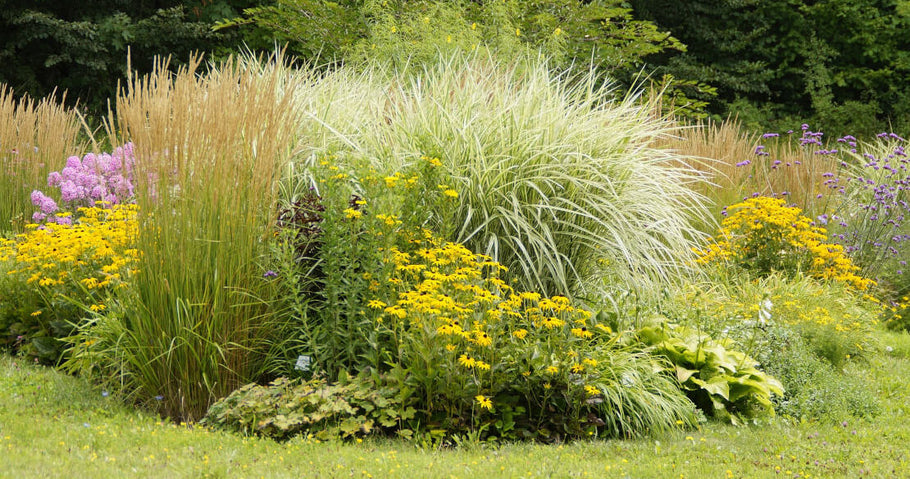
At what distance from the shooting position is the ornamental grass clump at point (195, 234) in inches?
148

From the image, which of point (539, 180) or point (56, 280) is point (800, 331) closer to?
point (539, 180)

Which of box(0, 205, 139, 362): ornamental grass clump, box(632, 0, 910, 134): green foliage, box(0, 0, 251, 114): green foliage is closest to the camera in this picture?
box(0, 205, 139, 362): ornamental grass clump

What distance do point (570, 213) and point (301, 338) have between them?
1.75 metres

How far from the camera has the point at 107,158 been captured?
5.70m

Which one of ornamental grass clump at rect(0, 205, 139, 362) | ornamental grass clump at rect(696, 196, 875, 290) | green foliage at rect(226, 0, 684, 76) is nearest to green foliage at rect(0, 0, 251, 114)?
green foliage at rect(226, 0, 684, 76)

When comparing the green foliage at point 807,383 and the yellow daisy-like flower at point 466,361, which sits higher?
the yellow daisy-like flower at point 466,361

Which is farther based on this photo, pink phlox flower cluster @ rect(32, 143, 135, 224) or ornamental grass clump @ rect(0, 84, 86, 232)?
ornamental grass clump @ rect(0, 84, 86, 232)

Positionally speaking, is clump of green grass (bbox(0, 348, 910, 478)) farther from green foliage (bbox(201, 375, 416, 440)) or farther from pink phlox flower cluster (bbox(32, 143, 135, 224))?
pink phlox flower cluster (bbox(32, 143, 135, 224))

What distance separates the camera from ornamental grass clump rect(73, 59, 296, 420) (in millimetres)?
3771

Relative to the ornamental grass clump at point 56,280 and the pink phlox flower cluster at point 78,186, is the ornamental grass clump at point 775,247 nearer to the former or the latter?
the ornamental grass clump at point 56,280

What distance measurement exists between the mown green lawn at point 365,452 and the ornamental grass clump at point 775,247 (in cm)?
228

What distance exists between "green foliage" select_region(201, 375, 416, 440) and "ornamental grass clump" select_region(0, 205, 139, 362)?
3.37 ft

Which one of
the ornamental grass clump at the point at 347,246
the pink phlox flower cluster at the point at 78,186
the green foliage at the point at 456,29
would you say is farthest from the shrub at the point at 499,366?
the green foliage at the point at 456,29

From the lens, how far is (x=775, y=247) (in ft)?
21.4
